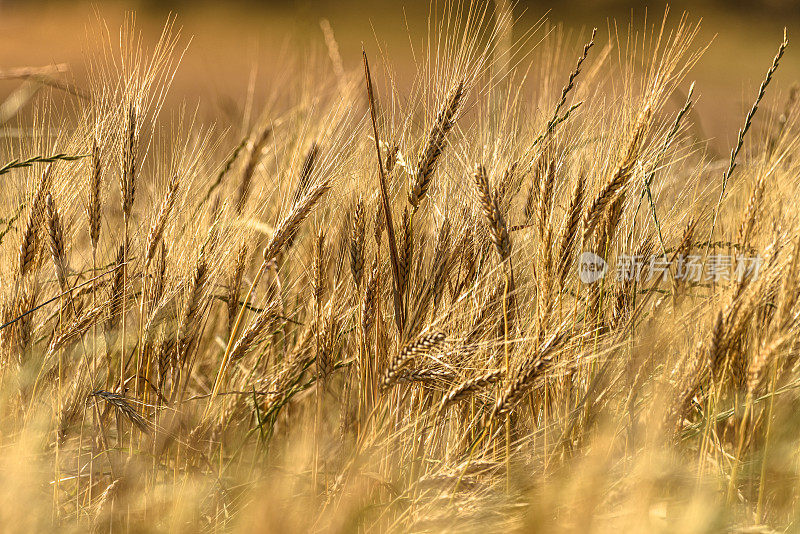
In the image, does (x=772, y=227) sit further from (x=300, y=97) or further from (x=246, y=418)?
(x=300, y=97)

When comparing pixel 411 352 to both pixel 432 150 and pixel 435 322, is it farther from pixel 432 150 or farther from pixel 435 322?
pixel 432 150

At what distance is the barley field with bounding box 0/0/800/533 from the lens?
1120 millimetres

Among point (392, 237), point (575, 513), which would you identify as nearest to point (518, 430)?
point (575, 513)

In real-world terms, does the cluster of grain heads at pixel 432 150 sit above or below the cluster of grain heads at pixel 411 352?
above

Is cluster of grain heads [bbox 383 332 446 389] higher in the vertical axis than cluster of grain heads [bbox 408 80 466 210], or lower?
lower

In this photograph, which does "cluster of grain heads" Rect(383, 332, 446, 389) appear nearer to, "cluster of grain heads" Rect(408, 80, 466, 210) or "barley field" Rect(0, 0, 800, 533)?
"barley field" Rect(0, 0, 800, 533)

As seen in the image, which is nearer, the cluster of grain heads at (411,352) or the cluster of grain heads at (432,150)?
the cluster of grain heads at (411,352)

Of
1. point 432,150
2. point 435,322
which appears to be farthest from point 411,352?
point 432,150

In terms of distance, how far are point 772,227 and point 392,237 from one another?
720 mm

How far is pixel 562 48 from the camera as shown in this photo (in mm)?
1882

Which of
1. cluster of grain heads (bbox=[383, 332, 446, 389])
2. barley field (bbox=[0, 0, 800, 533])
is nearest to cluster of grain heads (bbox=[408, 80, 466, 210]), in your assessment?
barley field (bbox=[0, 0, 800, 533])

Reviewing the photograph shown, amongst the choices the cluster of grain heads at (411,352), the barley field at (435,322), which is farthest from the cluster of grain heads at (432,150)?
the cluster of grain heads at (411,352)

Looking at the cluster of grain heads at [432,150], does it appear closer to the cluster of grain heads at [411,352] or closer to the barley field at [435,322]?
the barley field at [435,322]

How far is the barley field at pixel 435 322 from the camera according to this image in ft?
3.67
